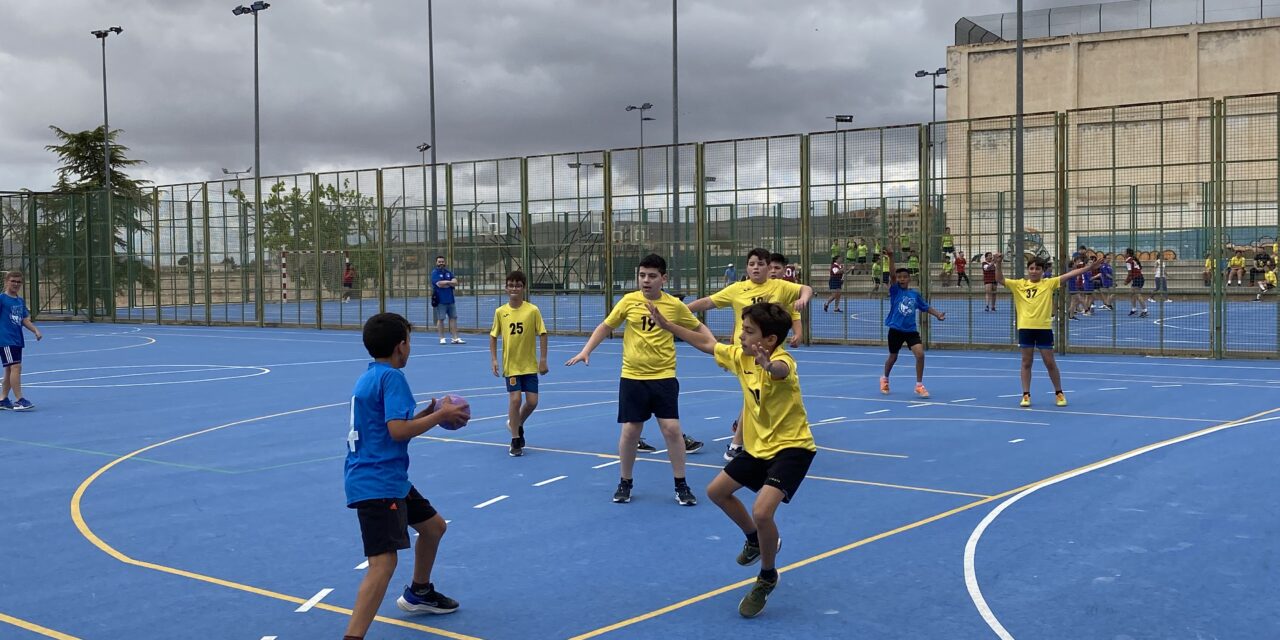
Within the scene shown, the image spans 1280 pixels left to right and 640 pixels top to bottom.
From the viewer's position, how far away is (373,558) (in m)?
5.50

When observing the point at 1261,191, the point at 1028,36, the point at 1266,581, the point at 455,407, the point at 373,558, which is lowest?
the point at 1266,581

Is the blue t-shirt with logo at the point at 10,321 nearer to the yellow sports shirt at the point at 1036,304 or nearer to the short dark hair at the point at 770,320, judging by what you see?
the short dark hair at the point at 770,320

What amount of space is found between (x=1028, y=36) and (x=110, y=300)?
4234 cm

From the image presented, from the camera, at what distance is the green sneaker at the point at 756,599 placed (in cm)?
601

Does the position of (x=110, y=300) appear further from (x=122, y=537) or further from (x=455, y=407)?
(x=455, y=407)

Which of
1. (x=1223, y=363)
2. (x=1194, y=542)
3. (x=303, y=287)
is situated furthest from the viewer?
(x=303, y=287)

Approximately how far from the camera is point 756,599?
19.8 ft

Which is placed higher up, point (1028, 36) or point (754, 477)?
point (1028, 36)

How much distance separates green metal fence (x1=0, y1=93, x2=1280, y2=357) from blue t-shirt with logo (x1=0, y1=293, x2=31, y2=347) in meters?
14.6

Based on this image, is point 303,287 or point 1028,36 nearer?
point 303,287

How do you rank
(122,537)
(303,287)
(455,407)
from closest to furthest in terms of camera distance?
(455,407)
(122,537)
(303,287)

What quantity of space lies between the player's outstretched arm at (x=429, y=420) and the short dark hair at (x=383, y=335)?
0.37 metres

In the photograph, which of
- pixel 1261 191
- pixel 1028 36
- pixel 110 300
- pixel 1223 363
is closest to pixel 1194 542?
pixel 1223 363

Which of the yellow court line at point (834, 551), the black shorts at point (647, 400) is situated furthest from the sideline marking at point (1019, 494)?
the black shorts at point (647, 400)
